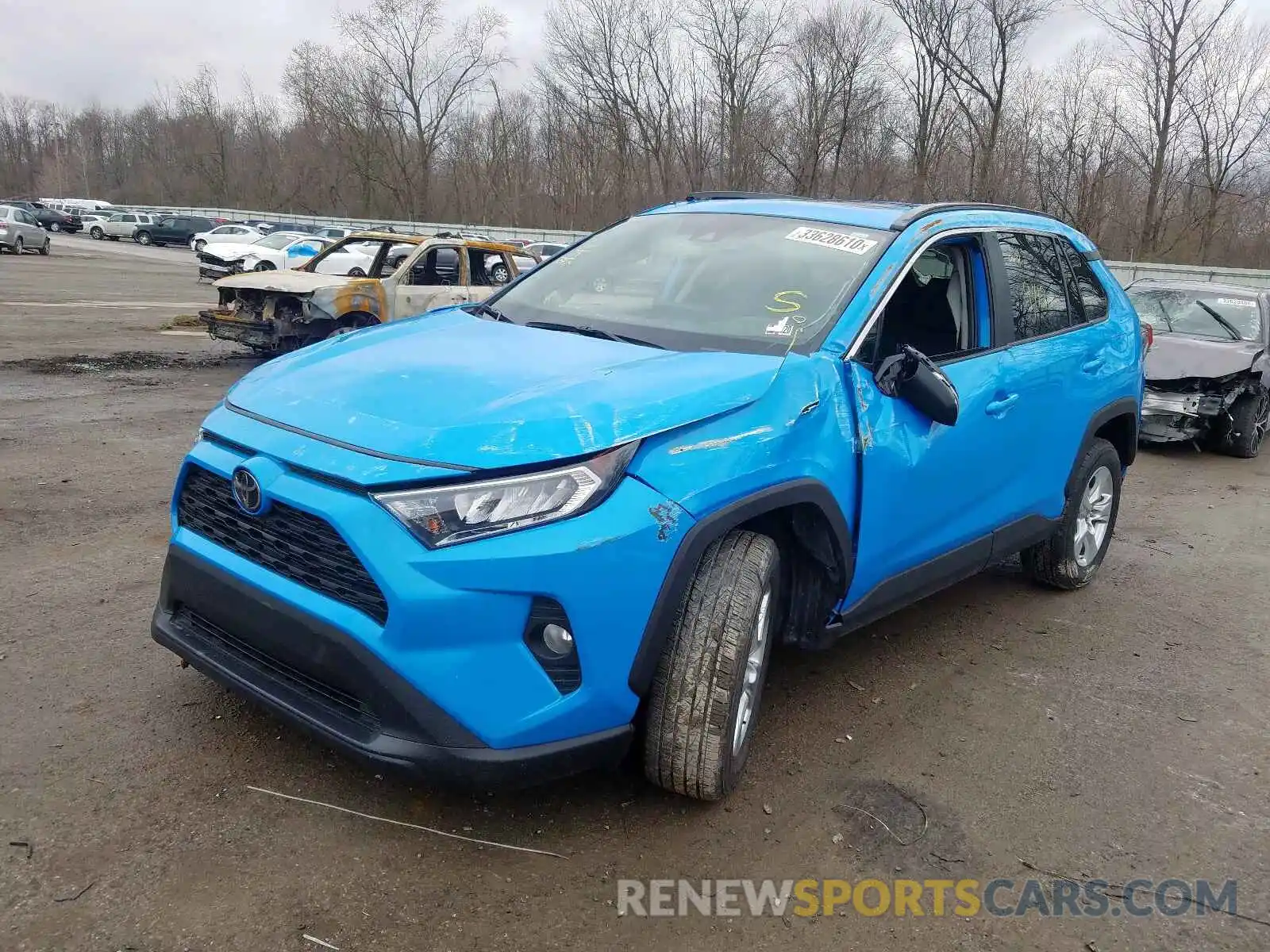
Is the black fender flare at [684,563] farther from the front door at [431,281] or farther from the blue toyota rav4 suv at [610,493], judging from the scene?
the front door at [431,281]

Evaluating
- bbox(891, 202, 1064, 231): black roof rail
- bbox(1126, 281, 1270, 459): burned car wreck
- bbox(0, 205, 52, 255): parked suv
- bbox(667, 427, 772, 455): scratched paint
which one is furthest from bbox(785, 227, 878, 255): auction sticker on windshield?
bbox(0, 205, 52, 255): parked suv

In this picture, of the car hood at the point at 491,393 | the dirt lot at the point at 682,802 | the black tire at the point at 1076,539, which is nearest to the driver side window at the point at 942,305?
the car hood at the point at 491,393

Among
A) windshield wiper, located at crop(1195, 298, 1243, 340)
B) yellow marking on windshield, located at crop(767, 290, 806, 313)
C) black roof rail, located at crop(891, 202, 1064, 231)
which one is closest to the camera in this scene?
yellow marking on windshield, located at crop(767, 290, 806, 313)

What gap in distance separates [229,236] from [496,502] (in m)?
35.2

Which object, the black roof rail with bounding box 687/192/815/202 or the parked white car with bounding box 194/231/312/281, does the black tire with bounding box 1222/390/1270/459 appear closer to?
the black roof rail with bounding box 687/192/815/202

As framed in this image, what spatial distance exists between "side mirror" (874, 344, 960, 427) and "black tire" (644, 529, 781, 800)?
0.85m

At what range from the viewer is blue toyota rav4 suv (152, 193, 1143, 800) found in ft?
7.66

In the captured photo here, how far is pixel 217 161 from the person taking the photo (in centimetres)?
7538

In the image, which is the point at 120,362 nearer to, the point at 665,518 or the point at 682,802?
the point at 682,802

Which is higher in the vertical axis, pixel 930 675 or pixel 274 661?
pixel 274 661

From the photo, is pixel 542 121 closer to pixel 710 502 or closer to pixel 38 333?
pixel 38 333

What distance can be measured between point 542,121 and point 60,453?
52189mm

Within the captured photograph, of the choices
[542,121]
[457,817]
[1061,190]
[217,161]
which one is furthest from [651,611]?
[217,161]

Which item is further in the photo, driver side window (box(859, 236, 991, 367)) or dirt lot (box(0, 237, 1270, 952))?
driver side window (box(859, 236, 991, 367))
